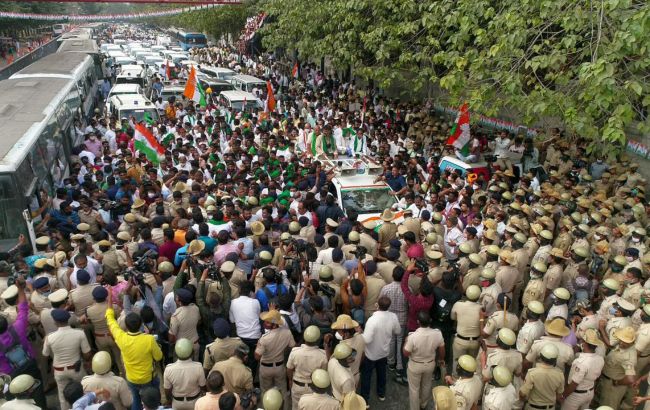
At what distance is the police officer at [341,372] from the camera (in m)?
4.63

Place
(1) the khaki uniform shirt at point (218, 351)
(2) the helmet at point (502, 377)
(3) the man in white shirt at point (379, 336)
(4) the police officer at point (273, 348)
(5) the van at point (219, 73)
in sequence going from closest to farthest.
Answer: (2) the helmet at point (502, 377), (1) the khaki uniform shirt at point (218, 351), (4) the police officer at point (273, 348), (3) the man in white shirt at point (379, 336), (5) the van at point (219, 73)

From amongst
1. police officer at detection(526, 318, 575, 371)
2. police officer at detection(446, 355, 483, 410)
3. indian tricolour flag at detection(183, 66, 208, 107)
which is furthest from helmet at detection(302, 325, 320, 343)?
indian tricolour flag at detection(183, 66, 208, 107)

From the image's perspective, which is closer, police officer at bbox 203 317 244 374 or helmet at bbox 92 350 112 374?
helmet at bbox 92 350 112 374

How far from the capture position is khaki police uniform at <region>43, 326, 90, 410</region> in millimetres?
5086

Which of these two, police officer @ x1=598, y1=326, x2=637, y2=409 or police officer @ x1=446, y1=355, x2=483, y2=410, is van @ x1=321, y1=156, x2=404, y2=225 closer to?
police officer @ x1=598, y1=326, x2=637, y2=409

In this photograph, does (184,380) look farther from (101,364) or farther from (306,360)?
(306,360)

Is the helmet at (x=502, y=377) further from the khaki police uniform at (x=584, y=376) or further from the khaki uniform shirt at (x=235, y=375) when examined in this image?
the khaki uniform shirt at (x=235, y=375)

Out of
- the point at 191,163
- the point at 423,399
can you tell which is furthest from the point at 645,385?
the point at 191,163

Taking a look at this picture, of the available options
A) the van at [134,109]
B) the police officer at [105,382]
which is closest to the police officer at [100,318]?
the police officer at [105,382]

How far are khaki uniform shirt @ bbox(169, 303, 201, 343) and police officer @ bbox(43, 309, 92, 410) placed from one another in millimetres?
892

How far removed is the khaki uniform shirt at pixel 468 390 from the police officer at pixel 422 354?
2.54 feet

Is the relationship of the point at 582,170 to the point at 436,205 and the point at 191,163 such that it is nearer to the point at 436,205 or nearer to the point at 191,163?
the point at 436,205

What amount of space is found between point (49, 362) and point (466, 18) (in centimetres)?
921

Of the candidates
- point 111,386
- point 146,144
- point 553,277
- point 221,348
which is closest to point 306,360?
point 221,348
